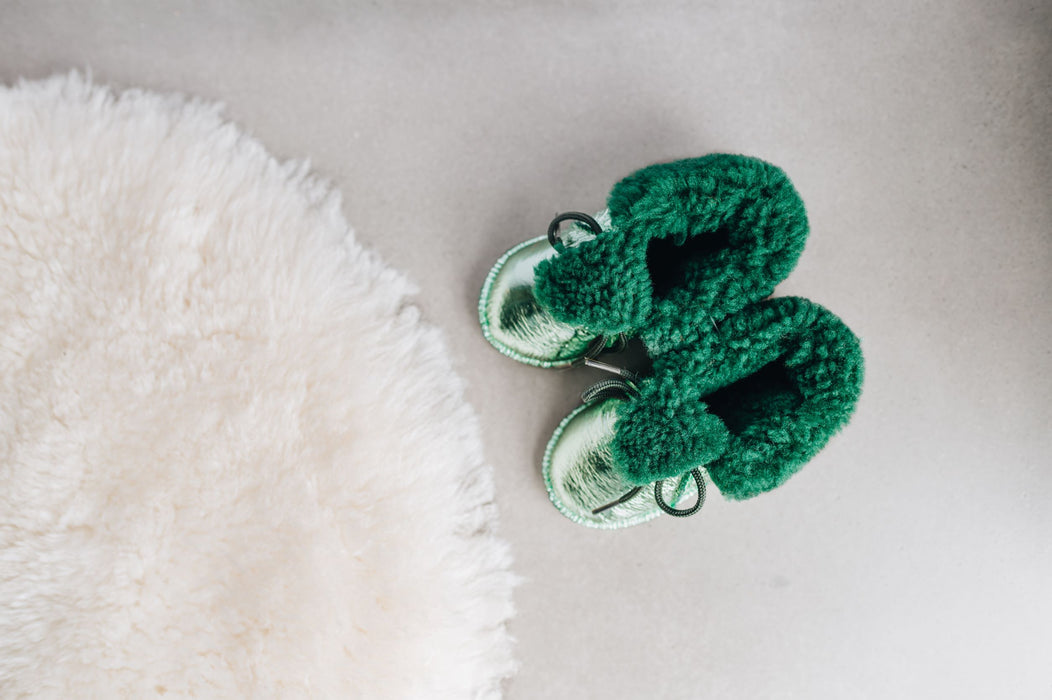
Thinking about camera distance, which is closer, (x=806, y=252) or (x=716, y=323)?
(x=716, y=323)

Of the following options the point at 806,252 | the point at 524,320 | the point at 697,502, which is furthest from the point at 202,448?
the point at 806,252

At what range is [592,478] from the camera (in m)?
0.70

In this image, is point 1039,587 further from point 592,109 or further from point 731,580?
point 592,109

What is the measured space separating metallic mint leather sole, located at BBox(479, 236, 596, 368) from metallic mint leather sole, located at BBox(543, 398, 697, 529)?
0.08m

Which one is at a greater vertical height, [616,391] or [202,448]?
Answer: [202,448]

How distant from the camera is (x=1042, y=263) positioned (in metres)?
0.80

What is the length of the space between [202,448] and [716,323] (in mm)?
594

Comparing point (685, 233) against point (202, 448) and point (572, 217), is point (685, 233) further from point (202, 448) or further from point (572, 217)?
point (202, 448)

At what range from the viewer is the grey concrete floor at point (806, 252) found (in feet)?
2.55

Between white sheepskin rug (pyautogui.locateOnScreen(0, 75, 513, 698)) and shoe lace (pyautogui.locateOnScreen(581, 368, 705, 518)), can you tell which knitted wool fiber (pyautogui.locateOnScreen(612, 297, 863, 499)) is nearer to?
shoe lace (pyautogui.locateOnScreen(581, 368, 705, 518))

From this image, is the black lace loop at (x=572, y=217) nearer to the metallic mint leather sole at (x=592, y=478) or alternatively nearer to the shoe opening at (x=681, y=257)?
the shoe opening at (x=681, y=257)

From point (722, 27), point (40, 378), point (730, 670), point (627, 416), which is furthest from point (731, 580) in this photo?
point (40, 378)

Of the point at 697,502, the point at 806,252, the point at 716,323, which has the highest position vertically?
the point at 806,252

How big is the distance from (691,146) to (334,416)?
59 cm
